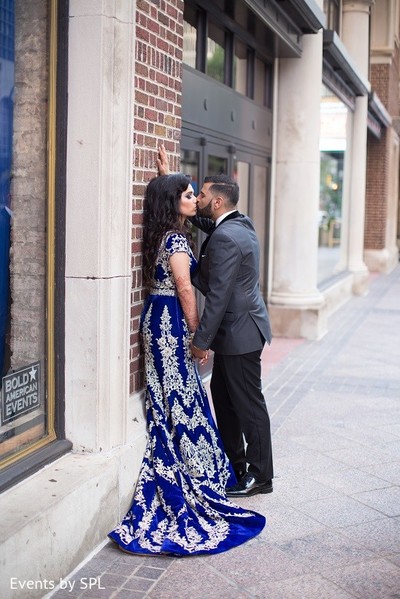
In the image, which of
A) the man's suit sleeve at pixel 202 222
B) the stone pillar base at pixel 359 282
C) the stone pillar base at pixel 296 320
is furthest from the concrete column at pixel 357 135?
the man's suit sleeve at pixel 202 222

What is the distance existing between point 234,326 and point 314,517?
1.20 m

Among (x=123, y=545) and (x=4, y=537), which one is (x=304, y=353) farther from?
(x=4, y=537)

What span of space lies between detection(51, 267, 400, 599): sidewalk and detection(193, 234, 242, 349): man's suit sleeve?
3.76ft

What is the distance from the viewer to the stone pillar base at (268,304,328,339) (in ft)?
36.9

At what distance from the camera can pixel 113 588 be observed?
13.3 feet

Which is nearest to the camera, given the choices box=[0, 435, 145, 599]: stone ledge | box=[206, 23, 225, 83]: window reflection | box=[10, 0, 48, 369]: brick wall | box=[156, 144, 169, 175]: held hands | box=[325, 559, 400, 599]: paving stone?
box=[0, 435, 145, 599]: stone ledge

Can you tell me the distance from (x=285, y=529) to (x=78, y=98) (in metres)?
2.59

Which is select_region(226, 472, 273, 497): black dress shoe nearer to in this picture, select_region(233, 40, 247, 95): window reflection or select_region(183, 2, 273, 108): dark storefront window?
select_region(183, 2, 273, 108): dark storefront window

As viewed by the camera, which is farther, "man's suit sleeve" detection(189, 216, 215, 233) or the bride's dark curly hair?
"man's suit sleeve" detection(189, 216, 215, 233)

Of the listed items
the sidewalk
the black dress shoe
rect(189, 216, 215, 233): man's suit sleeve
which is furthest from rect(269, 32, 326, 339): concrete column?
the black dress shoe

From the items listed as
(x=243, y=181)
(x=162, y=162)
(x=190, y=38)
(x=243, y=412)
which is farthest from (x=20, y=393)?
(x=243, y=181)

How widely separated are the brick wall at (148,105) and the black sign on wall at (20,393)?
63 cm

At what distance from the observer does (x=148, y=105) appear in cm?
503

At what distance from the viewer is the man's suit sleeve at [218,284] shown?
486 cm
